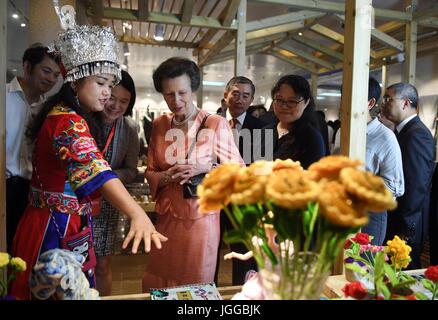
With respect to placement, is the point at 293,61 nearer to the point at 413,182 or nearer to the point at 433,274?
the point at 413,182

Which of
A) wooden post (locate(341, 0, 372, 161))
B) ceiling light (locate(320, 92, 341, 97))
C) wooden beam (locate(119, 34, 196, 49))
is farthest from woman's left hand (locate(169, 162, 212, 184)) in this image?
ceiling light (locate(320, 92, 341, 97))

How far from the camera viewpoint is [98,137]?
5.84 ft

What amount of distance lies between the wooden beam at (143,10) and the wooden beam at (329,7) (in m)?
1.13

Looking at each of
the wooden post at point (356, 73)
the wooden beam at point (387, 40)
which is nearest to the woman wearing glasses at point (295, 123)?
the wooden post at point (356, 73)

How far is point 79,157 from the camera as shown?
1135 mm

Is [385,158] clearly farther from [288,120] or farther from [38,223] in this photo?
[38,223]

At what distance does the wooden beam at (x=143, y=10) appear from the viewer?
328 centimetres

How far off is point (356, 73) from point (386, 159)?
800mm

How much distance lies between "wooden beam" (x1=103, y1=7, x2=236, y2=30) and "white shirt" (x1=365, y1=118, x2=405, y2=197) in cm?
212

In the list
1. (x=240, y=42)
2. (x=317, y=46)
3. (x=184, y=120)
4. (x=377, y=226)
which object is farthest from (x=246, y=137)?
(x=317, y=46)

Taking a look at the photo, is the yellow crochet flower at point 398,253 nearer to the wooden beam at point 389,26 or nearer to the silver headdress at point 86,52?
the silver headdress at point 86,52

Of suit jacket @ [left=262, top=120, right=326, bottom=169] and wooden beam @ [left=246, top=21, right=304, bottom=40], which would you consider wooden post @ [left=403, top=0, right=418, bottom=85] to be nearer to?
wooden beam @ [left=246, top=21, right=304, bottom=40]
